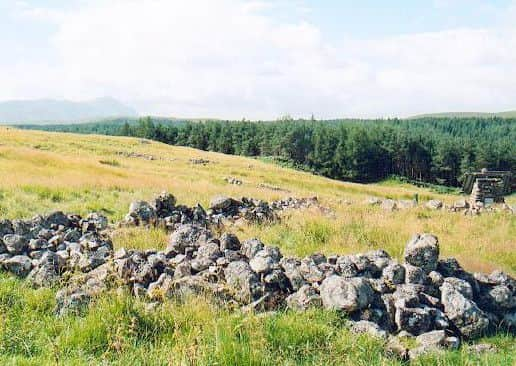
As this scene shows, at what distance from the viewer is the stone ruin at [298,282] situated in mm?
6980

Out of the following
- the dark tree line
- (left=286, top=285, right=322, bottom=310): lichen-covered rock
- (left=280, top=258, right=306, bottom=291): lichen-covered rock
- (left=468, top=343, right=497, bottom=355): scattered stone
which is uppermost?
(left=280, top=258, right=306, bottom=291): lichen-covered rock

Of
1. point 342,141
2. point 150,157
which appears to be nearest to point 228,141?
point 342,141

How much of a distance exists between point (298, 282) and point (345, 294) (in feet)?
2.99

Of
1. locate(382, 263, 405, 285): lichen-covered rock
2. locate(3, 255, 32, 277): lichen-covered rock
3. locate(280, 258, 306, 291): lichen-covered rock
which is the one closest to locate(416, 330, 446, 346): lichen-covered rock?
locate(382, 263, 405, 285): lichen-covered rock

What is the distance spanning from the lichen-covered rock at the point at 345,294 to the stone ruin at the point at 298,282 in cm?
1

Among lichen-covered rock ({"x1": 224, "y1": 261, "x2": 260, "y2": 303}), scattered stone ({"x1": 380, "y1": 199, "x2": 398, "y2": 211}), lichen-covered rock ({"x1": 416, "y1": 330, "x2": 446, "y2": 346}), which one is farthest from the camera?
scattered stone ({"x1": 380, "y1": 199, "x2": 398, "y2": 211})

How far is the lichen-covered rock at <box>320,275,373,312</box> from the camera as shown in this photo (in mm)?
6867

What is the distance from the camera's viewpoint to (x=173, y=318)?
253 inches

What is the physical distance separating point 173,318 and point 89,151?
5369 cm

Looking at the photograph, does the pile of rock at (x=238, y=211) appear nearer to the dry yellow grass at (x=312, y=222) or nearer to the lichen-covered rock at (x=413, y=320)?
the dry yellow grass at (x=312, y=222)

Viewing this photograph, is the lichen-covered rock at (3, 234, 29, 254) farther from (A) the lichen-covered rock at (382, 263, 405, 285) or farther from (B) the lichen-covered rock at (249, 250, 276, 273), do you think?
(A) the lichen-covered rock at (382, 263, 405, 285)

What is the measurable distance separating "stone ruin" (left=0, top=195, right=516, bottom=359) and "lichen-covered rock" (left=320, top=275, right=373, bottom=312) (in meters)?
0.01

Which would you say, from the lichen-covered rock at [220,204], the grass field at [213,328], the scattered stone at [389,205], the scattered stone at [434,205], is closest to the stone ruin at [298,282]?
the grass field at [213,328]

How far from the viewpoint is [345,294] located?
6.97 metres
